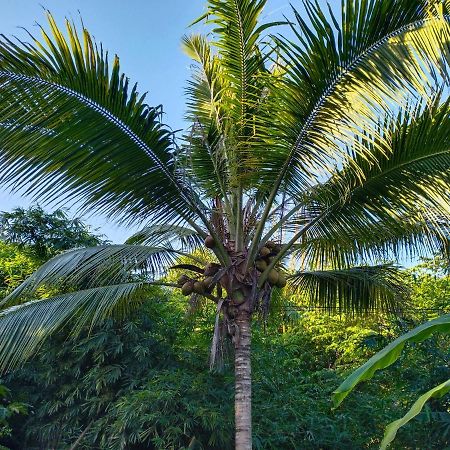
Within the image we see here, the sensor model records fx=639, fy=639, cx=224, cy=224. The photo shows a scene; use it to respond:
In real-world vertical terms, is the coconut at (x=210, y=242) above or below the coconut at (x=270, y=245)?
below

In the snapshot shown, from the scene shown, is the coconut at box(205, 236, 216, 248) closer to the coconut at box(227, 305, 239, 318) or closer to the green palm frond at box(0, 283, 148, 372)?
the coconut at box(227, 305, 239, 318)

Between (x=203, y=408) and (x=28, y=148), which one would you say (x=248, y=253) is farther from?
(x=203, y=408)

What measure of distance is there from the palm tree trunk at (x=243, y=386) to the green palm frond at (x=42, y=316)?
3.49ft

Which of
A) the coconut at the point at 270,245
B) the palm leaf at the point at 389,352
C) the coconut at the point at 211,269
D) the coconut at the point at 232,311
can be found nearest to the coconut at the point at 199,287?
the coconut at the point at 211,269

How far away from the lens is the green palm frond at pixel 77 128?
508cm

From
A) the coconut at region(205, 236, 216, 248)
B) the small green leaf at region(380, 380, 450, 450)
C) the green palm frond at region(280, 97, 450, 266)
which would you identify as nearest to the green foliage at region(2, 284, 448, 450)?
the green palm frond at region(280, 97, 450, 266)

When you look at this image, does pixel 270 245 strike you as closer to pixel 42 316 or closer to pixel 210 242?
pixel 210 242

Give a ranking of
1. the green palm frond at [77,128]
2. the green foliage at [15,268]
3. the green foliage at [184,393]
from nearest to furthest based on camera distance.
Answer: the green palm frond at [77,128]
the green foliage at [184,393]
the green foliage at [15,268]

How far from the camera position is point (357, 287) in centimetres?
686

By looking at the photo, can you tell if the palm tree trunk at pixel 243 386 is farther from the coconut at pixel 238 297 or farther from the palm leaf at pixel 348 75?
the palm leaf at pixel 348 75

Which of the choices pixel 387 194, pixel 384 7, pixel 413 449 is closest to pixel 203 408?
pixel 413 449

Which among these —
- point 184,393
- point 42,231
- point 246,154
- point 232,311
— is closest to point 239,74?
point 246,154

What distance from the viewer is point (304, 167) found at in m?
5.35

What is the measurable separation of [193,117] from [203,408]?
3860 millimetres
